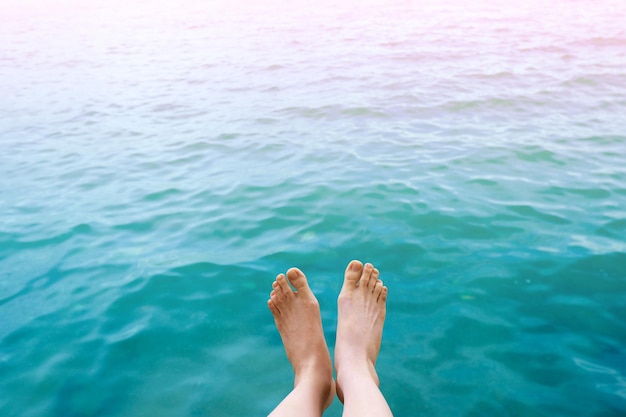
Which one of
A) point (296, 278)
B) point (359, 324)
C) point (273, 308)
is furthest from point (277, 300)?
point (359, 324)

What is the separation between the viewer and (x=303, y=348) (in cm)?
246

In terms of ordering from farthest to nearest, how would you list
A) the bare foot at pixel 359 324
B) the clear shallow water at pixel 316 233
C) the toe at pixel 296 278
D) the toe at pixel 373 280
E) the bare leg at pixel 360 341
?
the toe at pixel 373 280, the toe at pixel 296 278, the clear shallow water at pixel 316 233, the bare foot at pixel 359 324, the bare leg at pixel 360 341

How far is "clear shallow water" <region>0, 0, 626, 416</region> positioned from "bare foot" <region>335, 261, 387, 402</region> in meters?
0.15

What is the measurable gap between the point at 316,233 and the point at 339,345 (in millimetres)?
1317

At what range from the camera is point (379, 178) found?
180 inches

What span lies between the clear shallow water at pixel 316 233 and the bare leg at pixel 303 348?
0.17 m

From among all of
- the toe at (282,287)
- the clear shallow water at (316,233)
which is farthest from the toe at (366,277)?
the toe at (282,287)

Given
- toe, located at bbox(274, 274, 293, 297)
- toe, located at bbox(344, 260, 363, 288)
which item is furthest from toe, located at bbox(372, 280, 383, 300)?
toe, located at bbox(274, 274, 293, 297)

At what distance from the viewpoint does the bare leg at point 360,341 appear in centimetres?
190

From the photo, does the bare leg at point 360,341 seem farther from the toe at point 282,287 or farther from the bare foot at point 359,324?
the toe at point 282,287

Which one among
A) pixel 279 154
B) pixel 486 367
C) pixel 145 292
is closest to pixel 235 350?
pixel 145 292

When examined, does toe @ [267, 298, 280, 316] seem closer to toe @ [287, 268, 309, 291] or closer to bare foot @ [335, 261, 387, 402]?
toe @ [287, 268, 309, 291]

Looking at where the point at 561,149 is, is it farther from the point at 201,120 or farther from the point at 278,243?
the point at 201,120

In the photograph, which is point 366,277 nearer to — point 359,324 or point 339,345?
point 359,324
